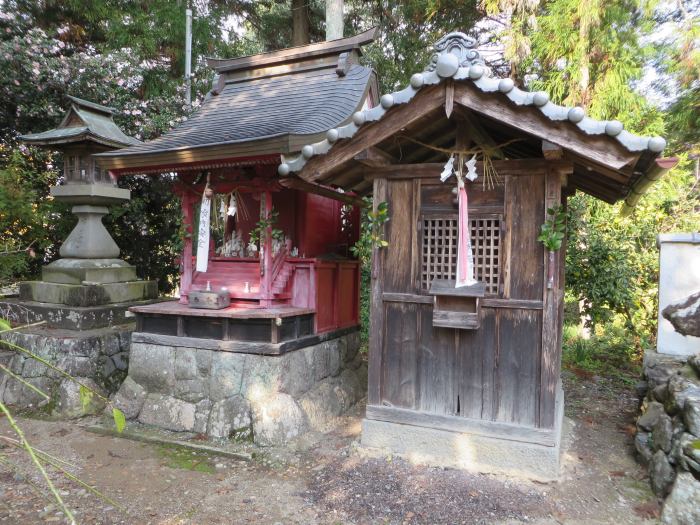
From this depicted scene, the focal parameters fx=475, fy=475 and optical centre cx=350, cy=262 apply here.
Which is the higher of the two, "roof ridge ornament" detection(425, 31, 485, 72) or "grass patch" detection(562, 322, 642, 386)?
"roof ridge ornament" detection(425, 31, 485, 72)

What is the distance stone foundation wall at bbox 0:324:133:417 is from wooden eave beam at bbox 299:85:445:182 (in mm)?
4619

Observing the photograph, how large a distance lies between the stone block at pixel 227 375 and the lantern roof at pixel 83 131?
4.48 meters

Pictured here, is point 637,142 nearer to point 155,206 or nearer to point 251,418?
point 251,418

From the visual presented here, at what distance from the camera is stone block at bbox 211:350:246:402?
19.5 feet

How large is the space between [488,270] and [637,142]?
5.75 ft

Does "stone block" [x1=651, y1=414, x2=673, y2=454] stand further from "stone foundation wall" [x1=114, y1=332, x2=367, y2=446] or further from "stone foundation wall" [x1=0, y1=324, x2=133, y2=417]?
"stone foundation wall" [x1=0, y1=324, x2=133, y2=417]

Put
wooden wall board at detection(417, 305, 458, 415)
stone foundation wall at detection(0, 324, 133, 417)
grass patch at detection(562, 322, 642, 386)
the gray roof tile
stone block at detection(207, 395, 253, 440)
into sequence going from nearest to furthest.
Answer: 1. wooden wall board at detection(417, 305, 458, 415)
2. stone block at detection(207, 395, 253, 440)
3. the gray roof tile
4. stone foundation wall at detection(0, 324, 133, 417)
5. grass patch at detection(562, 322, 642, 386)

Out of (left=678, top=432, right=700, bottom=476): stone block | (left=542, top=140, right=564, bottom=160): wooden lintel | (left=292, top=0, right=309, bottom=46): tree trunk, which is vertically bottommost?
(left=678, top=432, right=700, bottom=476): stone block

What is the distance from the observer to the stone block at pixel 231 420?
5.77 metres

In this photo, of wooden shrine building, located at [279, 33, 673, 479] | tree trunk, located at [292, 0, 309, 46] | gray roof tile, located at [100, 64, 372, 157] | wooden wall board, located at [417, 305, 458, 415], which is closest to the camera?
wooden shrine building, located at [279, 33, 673, 479]

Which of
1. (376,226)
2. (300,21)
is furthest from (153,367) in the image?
(300,21)

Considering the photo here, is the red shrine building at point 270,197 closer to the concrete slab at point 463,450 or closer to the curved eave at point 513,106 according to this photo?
the curved eave at point 513,106

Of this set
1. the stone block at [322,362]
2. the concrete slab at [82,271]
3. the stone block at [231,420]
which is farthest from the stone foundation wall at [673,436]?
the concrete slab at [82,271]

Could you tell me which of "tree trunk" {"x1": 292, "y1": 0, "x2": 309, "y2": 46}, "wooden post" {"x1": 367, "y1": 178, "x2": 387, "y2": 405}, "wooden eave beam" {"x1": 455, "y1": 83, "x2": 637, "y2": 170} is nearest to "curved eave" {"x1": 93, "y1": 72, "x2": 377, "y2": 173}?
"wooden post" {"x1": 367, "y1": 178, "x2": 387, "y2": 405}
